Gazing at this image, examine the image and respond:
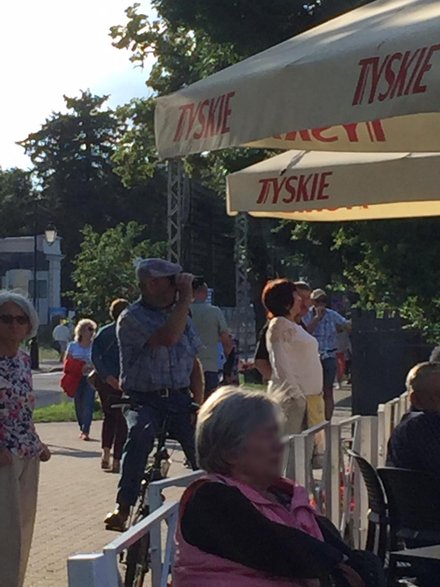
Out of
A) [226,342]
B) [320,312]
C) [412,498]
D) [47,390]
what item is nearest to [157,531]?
[412,498]

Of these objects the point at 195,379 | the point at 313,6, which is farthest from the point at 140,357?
the point at 313,6

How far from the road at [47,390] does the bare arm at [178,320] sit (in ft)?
69.1

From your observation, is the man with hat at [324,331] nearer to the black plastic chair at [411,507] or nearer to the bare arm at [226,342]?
the bare arm at [226,342]

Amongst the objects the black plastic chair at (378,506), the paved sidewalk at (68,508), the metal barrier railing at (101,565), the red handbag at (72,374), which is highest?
the metal barrier railing at (101,565)

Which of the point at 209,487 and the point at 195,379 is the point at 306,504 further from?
the point at 195,379

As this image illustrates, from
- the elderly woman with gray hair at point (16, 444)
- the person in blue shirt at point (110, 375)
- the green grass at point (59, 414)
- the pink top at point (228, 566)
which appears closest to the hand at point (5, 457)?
the elderly woman with gray hair at point (16, 444)

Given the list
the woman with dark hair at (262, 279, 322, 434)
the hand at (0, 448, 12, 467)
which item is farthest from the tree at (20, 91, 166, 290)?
the hand at (0, 448, 12, 467)

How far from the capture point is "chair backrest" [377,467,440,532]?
18.5ft

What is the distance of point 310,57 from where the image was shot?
16.0 ft

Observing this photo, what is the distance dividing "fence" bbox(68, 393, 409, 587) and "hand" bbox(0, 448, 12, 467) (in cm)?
133

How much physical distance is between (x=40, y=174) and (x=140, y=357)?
9358cm

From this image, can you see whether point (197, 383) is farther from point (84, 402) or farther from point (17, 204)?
point (17, 204)

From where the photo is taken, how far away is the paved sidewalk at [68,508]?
8242mm

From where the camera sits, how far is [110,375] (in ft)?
36.8
